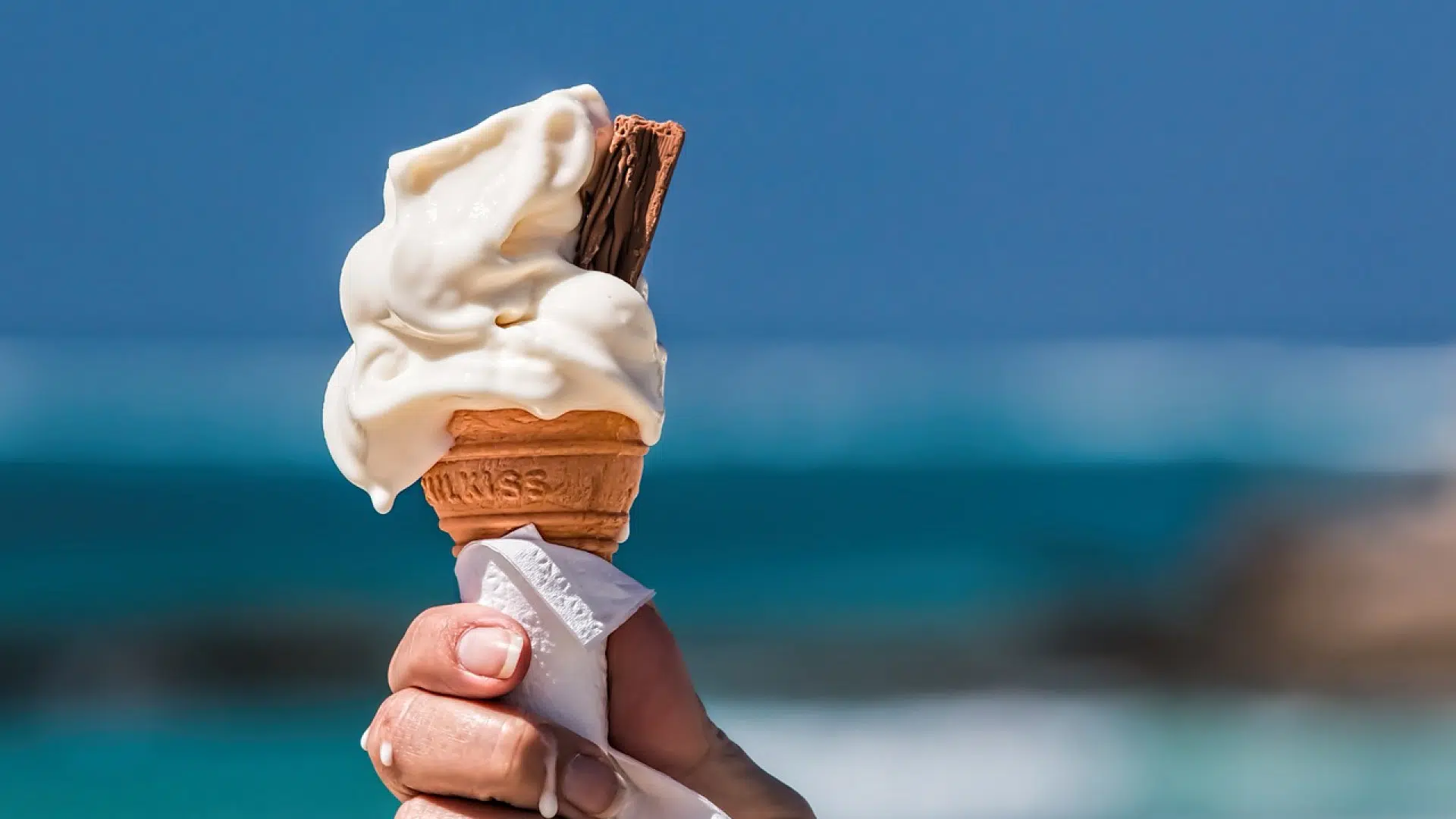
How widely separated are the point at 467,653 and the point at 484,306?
0.39 metres

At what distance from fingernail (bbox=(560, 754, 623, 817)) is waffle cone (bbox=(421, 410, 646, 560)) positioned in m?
0.25

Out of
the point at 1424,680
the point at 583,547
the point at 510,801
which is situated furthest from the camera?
the point at 1424,680

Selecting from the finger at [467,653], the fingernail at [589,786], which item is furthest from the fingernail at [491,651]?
the fingernail at [589,786]

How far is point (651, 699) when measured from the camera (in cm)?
159

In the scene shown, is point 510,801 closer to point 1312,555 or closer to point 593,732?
point 593,732

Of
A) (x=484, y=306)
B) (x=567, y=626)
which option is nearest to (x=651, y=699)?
(x=567, y=626)

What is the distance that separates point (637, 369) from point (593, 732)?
1.39ft

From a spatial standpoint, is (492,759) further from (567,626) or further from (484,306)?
(484,306)

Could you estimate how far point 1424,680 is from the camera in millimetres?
5871

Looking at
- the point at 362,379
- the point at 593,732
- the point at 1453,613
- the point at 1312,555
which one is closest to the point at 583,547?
the point at 593,732

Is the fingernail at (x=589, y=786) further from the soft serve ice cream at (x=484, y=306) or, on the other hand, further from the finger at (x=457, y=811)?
the soft serve ice cream at (x=484, y=306)

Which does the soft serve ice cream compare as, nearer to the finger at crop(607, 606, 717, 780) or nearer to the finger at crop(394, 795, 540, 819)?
the finger at crop(607, 606, 717, 780)

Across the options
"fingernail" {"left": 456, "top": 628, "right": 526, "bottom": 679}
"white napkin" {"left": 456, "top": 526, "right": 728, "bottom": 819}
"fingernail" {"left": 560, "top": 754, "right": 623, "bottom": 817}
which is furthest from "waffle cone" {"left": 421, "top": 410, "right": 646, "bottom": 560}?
"fingernail" {"left": 560, "top": 754, "right": 623, "bottom": 817}

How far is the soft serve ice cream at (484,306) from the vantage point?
4.89 ft
